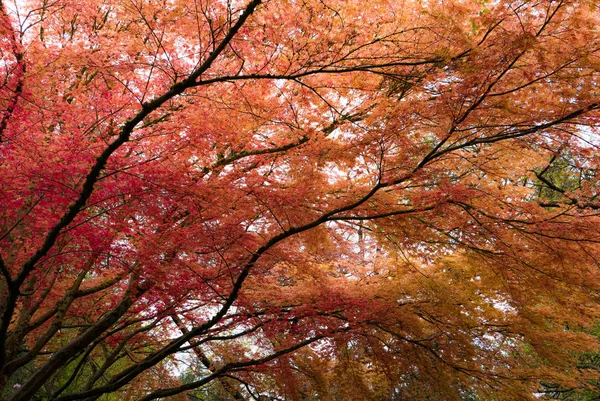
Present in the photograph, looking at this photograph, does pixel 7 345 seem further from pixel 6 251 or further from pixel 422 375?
pixel 422 375

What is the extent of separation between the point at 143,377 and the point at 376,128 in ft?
23.0

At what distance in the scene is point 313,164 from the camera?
14.4 feet

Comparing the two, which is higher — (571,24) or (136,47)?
(136,47)

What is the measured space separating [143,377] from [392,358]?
4931mm

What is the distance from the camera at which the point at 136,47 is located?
3740 mm

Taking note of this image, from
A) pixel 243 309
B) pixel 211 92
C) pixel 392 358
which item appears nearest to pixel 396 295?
pixel 392 358

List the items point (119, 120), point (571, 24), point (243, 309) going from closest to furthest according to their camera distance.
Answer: point (571, 24) → point (119, 120) → point (243, 309)

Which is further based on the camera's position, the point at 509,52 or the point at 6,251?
the point at 6,251

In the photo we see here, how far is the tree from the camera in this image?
329 cm

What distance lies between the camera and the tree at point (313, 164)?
3.29 meters

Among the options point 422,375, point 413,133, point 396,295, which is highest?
point 413,133

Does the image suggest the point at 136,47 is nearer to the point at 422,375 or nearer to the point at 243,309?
the point at 243,309

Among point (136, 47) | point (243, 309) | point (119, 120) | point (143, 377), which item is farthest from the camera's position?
point (143, 377)

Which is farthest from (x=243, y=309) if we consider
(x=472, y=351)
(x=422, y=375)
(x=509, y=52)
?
(x=509, y=52)
